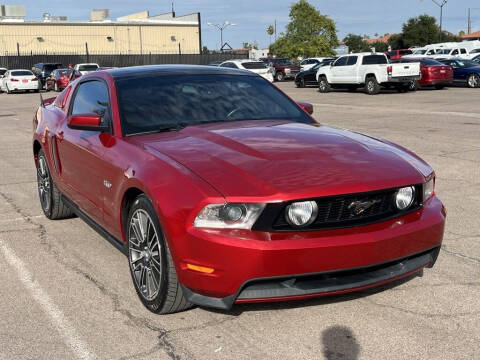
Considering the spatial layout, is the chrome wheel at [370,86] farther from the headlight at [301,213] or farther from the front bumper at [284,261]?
the headlight at [301,213]

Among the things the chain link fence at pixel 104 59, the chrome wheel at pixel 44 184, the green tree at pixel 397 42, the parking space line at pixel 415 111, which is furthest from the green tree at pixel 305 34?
the chrome wheel at pixel 44 184

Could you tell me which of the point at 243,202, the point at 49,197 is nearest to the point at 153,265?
the point at 243,202

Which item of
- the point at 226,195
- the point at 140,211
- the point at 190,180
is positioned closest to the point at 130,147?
the point at 140,211

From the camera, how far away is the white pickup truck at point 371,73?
25672mm

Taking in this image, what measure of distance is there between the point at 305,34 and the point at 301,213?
76.0m

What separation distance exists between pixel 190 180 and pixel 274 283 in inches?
29.5

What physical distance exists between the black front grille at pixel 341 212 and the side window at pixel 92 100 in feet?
6.34

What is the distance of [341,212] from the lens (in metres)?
3.43

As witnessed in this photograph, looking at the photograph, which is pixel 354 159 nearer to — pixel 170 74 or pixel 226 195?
pixel 226 195

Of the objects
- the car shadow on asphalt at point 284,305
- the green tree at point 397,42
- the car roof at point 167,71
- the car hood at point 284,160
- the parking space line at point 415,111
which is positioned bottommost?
the car shadow on asphalt at point 284,305

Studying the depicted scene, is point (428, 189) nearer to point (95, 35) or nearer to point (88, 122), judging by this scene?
point (88, 122)

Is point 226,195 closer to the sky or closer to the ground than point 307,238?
closer to the sky

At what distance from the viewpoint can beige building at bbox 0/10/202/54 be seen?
70.7 metres

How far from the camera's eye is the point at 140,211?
153 inches
